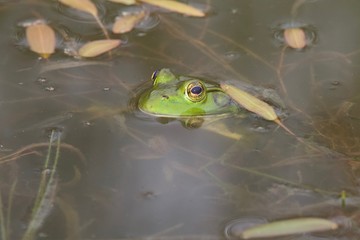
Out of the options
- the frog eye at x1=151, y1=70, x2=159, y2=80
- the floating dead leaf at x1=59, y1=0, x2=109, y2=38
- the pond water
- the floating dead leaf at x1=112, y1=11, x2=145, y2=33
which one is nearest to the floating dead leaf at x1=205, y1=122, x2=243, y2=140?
the pond water

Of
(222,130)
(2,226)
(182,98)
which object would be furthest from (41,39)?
(2,226)

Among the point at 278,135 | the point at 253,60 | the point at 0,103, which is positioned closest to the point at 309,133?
the point at 278,135

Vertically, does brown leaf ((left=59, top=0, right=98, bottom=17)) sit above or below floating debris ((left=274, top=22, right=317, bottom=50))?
below

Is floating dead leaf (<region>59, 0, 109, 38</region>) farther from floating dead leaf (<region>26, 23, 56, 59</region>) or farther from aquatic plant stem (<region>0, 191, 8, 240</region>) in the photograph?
aquatic plant stem (<region>0, 191, 8, 240</region>)

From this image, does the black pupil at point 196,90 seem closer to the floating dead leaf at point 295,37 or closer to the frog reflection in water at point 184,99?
the frog reflection in water at point 184,99

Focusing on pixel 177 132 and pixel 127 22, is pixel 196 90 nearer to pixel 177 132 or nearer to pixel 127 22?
pixel 177 132

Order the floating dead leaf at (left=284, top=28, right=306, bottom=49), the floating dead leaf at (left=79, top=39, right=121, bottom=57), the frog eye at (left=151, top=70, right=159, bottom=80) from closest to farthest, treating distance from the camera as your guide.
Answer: the frog eye at (left=151, top=70, right=159, bottom=80) → the floating dead leaf at (left=79, top=39, right=121, bottom=57) → the floating dead leaf at (left=284, top=28, right=306, bottom=49)

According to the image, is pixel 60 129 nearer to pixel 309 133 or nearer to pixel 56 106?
pixel 56 106
